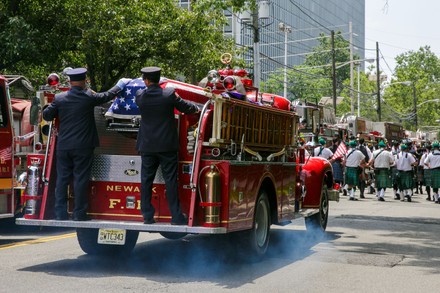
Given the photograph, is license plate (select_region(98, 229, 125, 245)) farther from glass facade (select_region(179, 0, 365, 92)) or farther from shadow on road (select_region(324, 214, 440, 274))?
glass facade (select_region(179, 0, 365, 92))

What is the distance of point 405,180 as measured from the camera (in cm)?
2595

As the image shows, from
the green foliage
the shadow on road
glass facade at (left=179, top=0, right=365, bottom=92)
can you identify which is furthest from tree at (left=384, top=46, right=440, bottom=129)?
the shadow on road

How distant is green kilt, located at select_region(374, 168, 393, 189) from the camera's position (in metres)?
25.2

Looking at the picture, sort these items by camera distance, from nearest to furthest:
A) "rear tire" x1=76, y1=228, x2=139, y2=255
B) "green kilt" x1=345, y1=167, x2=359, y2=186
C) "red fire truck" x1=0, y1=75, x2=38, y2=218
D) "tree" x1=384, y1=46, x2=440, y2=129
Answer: "rear tire" x1=76, y1=228, x2=139, y2=255
"red fire truck" x1=0, y1=75, x2=38, y2=218
"green kilt" x1=345, y1=167, x2=359, y2=186
"tree" x1=384, y1=46, x2=440, y2=129

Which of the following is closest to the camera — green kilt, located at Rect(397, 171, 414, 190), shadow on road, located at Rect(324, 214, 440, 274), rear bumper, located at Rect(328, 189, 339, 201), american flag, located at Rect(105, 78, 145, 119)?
american flag, located at Rect(105, 78, 145, 119)

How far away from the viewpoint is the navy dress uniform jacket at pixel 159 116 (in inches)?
352

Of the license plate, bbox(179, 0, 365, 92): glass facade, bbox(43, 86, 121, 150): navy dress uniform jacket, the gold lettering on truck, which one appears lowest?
the license plate

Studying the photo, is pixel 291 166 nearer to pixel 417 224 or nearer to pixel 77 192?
pixel 77 192

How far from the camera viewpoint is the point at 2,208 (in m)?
11.8

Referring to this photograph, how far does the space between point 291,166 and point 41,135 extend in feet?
12.1

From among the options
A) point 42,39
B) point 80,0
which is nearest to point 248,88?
point 42,39

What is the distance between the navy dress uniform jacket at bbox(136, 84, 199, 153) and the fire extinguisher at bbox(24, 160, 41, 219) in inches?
54.5

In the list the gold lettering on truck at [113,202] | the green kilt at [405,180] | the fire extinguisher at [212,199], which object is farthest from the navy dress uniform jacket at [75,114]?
the green kilt at [405,180]

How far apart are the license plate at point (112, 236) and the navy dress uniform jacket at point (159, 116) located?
99 centimetres
